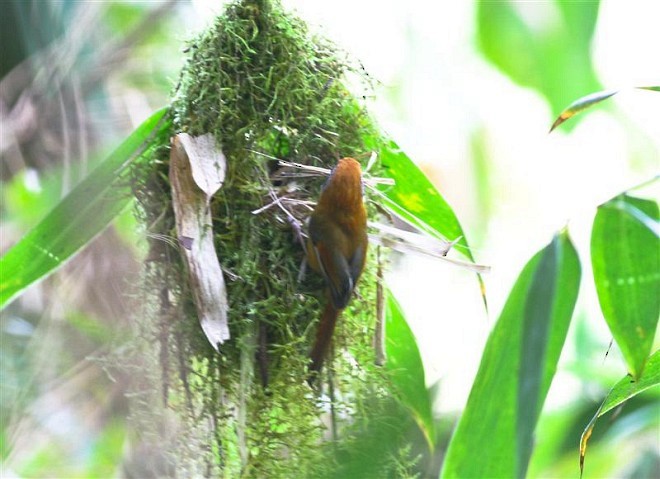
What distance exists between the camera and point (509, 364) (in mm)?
1206

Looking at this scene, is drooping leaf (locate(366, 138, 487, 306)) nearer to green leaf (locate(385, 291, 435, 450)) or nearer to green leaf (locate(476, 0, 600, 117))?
green leaf (locate(385, 291, 435, 450))

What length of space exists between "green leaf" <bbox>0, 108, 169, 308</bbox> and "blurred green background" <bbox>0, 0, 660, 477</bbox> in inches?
14.5

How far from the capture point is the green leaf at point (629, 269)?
114 cm

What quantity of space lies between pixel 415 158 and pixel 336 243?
72cm

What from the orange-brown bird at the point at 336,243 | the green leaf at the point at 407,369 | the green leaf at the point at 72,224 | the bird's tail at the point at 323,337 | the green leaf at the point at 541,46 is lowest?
the green leaf at the point at 407,369

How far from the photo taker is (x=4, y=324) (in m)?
2.56

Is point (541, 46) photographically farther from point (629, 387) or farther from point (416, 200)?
point (629, 387)

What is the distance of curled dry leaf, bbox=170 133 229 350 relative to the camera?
3.88 ft

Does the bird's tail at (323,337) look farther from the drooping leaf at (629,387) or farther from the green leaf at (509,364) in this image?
the drooping leaf at (629,387)

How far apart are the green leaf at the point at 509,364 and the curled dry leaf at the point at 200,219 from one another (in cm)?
46

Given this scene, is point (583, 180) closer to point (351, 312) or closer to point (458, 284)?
point (458, 284)

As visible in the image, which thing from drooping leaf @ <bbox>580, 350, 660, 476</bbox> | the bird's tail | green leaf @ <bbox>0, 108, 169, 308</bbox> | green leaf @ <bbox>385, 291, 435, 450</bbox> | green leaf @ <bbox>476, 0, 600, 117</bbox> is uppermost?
green leaf @ <bbox>476, 0, 600, 117</bbox>

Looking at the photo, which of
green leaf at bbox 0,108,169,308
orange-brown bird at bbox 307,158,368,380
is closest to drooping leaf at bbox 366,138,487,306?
orange-brown bird at bbox 307,158,368,380

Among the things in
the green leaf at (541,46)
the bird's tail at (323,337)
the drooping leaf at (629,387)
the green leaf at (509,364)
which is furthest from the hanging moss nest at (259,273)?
the green leaf at (541,46)
